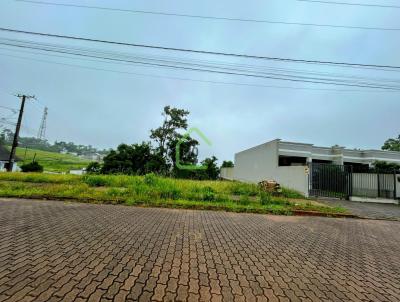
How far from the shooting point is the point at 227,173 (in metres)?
41.2

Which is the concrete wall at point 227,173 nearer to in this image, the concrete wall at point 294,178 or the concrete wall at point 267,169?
the concrete wall at point 267,169

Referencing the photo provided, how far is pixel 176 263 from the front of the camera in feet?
12.4

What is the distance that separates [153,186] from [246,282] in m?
10.0

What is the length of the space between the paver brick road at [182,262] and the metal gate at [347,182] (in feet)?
30.3

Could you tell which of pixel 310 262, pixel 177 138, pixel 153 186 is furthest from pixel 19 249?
pixel 177 138

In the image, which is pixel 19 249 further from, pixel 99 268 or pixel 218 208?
pixel 218 208

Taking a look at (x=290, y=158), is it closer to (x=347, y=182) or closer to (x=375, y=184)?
(x=347, y=182)

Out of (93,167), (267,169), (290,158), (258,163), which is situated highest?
(290,158)

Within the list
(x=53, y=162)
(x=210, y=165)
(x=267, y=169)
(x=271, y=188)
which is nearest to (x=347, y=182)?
(x=271, y=188)

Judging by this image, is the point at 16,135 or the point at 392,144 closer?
the point at 16,135

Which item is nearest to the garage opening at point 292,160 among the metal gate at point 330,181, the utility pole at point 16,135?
the metal gate at point 330,181

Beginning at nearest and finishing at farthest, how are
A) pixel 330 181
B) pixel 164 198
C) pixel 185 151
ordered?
pixel 164 198 < pixel 330 181 < pixel 185 151

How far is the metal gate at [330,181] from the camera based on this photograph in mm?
15626

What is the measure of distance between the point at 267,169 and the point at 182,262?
21.0 metres
